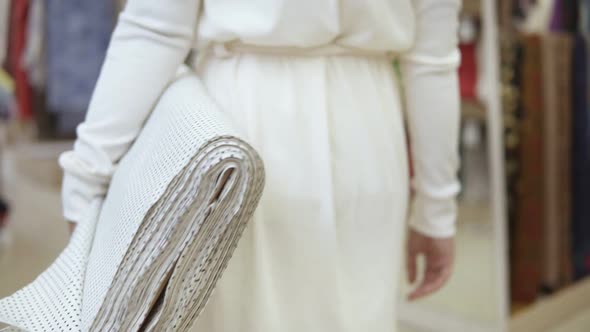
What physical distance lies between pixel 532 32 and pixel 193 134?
5.16 ft

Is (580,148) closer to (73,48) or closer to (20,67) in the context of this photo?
(73,48)

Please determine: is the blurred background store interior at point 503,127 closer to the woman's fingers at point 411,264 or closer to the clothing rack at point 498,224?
the clothing rack at point 498,224

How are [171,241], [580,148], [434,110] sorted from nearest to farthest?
[171,241], [434,110], [580,148]

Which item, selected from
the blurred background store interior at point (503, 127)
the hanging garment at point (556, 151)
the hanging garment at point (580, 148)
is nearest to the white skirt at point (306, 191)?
the blurred background store interior at point (503, 127)

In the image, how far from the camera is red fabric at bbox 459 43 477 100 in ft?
5.31

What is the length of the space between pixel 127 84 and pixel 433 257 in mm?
456

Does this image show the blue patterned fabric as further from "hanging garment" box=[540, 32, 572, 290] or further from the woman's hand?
"hanging garment" box=[540, 32, 572, 290]

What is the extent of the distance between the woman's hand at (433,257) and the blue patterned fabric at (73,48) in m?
1.18

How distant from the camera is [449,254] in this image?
2.51 ft

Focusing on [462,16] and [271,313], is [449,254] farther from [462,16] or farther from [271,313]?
[462,16]

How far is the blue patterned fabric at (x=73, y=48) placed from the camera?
5.44ft

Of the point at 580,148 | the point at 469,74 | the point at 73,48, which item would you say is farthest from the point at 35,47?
the point at 580,148

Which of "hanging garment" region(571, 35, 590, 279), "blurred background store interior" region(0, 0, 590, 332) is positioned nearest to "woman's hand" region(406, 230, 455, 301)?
"blurred background store interior" region(0, 0, 590, 332)

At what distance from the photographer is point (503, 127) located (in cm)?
165
